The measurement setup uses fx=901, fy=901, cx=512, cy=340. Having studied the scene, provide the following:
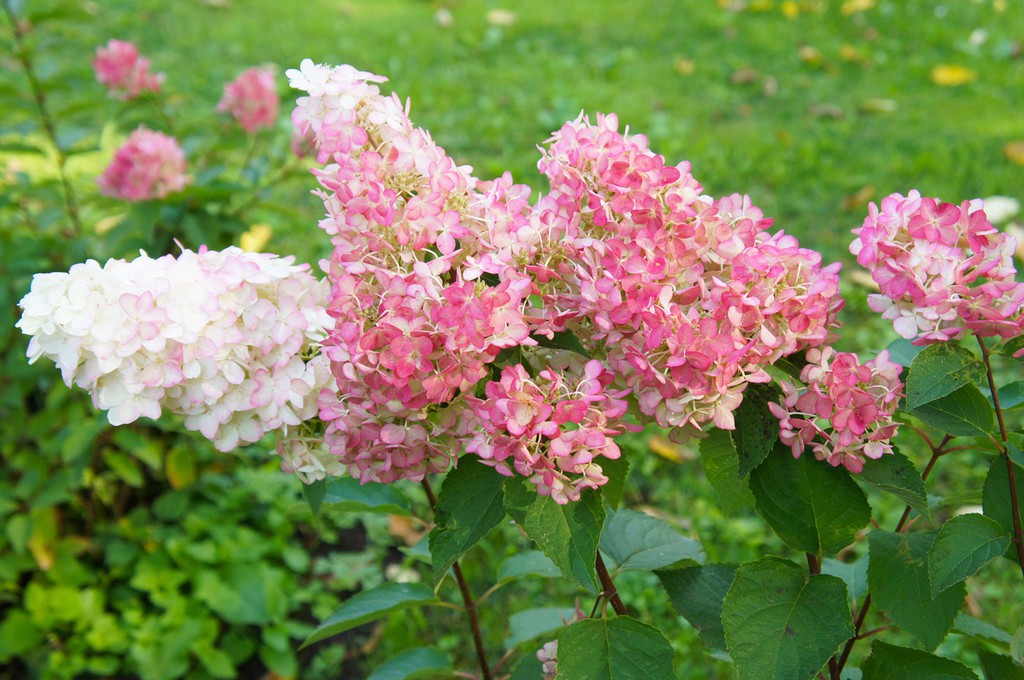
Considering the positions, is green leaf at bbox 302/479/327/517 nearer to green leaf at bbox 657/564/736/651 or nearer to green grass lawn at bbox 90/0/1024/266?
green leaf at bbox 657/564/736/651

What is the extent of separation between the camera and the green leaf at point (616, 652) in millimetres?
972

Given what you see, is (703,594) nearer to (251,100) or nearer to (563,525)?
(563,525)

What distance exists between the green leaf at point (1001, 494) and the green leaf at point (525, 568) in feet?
2.01

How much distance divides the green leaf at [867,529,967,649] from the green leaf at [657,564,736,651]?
170 mm

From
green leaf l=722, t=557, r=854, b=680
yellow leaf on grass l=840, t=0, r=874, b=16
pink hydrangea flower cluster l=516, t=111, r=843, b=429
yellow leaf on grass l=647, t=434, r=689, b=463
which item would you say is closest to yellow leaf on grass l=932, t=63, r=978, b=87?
yellow leaf on grass l=840, t=0, r=874, b=16

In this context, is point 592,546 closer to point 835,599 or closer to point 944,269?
point 835,599

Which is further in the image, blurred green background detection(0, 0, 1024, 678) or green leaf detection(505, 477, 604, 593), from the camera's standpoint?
blurred green background detection(0, 0, 1024, 678)

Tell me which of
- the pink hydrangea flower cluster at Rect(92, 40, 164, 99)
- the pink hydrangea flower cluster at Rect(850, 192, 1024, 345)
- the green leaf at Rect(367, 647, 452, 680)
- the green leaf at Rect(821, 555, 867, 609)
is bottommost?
the green leaf at Rect(367, 647, 452, 680)

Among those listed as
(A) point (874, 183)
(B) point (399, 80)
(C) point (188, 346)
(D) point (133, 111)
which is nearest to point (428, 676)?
(C) point (188, 346)

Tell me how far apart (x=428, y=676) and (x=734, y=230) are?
0.87 m

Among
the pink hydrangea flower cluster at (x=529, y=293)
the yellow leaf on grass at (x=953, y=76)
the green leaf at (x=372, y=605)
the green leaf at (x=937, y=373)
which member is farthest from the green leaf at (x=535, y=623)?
the yellow leaf on grass at (x=953, y=76)

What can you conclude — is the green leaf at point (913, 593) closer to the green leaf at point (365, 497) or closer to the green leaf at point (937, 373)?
the green leaf at point (937, 373)

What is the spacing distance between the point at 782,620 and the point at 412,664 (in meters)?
0.74

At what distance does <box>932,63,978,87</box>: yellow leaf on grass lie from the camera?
448 cm
